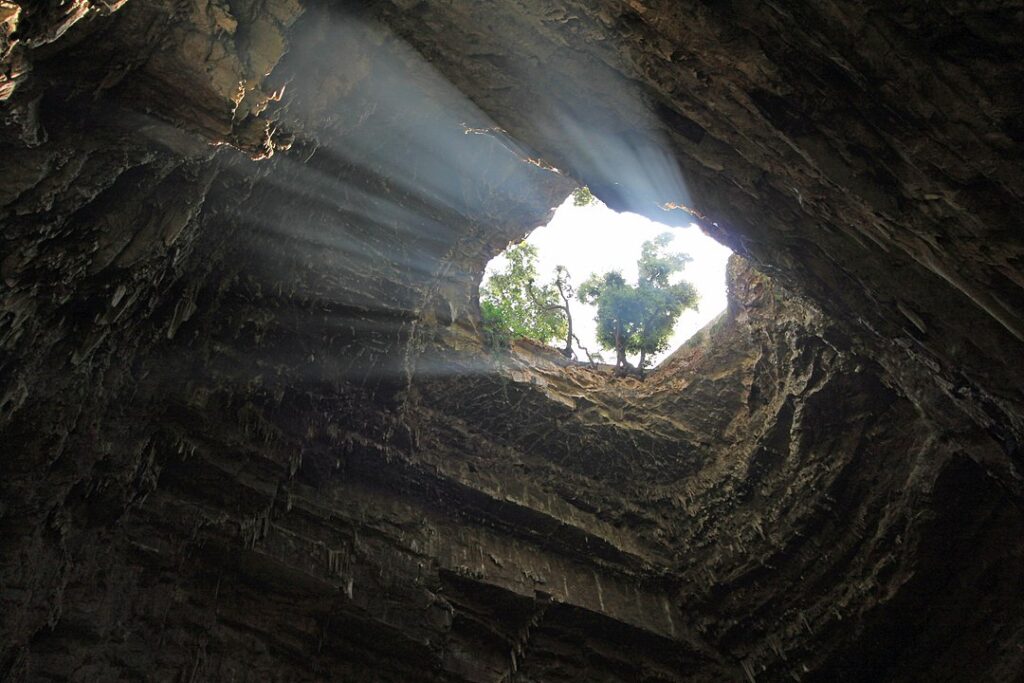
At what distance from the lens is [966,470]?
767cm

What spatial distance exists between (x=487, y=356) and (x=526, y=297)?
15.9 ft

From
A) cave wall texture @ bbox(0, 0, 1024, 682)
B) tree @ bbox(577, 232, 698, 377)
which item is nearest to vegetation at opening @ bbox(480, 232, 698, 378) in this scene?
tree @ bbox(577, 232, 698, 377)

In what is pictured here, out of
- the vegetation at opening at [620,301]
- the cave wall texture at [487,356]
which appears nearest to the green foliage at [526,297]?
the vegetation at opening at [620,301]

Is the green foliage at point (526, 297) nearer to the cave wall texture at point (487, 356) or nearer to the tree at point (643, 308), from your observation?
the tree at point (643, 308)

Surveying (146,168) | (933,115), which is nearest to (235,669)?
(146,168)

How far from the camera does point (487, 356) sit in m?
9.75

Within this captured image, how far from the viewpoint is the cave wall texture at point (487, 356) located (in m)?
4.32

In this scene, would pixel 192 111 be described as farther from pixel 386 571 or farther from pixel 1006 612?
pixel 1006 612

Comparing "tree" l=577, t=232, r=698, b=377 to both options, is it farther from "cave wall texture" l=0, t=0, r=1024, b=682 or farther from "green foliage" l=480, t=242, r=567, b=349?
"cave wall texture" l=0, t=0, r=1024, b=682

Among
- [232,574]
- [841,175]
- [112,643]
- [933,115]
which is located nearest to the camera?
[933,115]

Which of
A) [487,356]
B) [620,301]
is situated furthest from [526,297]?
[487,356]

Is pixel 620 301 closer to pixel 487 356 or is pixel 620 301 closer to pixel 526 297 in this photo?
pixel 526 297

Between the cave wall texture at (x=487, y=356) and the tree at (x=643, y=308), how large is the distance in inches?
112

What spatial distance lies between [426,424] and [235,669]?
4.03 meters
